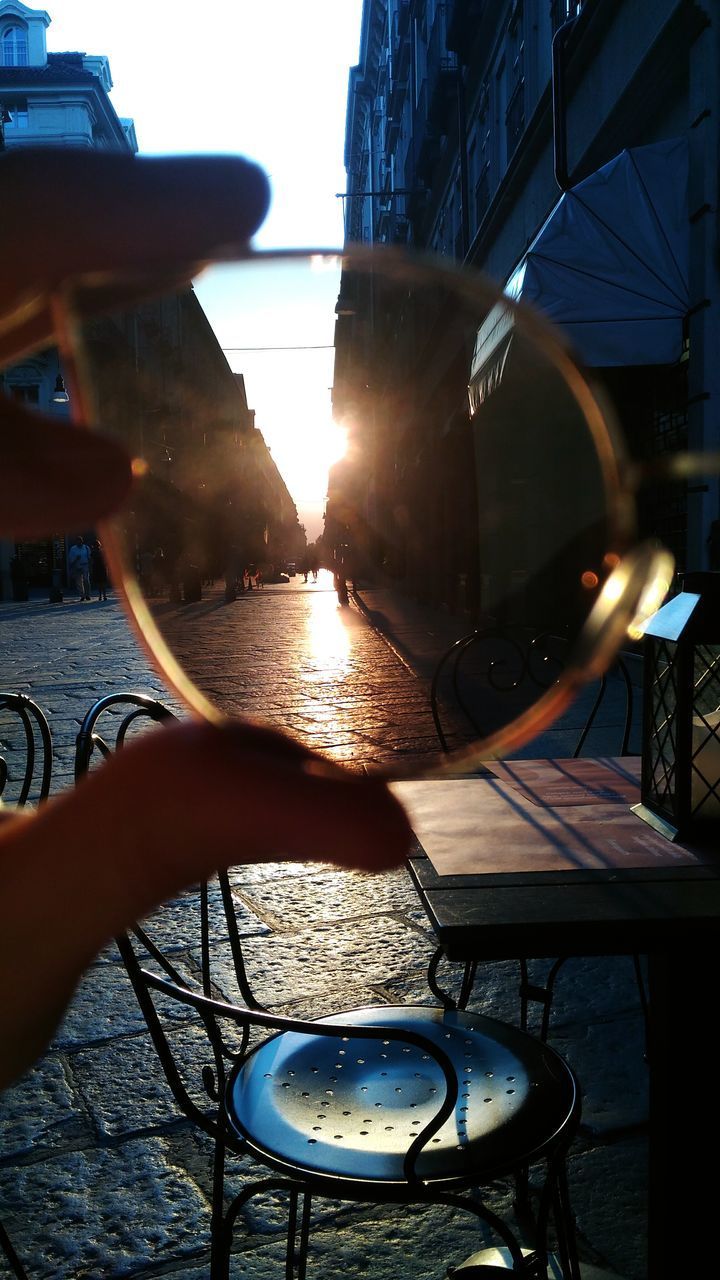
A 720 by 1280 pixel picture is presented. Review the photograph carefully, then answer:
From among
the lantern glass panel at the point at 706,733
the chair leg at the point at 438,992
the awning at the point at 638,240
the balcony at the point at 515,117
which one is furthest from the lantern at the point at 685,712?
the balcony at the point at 515,117

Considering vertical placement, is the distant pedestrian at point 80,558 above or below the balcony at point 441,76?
below

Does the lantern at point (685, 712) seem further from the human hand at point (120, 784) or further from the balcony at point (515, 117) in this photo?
the balcony at point (515, 117)

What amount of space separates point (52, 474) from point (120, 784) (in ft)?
0.49

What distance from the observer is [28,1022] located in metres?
0.42

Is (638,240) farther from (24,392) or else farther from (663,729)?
(24,392)

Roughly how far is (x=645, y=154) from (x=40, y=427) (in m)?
5.77

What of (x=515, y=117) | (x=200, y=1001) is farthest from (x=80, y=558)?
(x=515, y=117)

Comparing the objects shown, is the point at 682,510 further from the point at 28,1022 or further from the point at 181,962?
the point at 28,1022

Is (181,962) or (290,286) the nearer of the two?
(290,286)

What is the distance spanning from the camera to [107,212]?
431 mm

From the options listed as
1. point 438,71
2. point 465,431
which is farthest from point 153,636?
point 438,71

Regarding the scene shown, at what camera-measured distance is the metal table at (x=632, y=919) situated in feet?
3.37

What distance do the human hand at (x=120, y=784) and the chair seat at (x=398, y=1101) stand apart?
2.20 feet

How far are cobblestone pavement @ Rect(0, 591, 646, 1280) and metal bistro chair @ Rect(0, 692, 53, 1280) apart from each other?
0.55 ft
